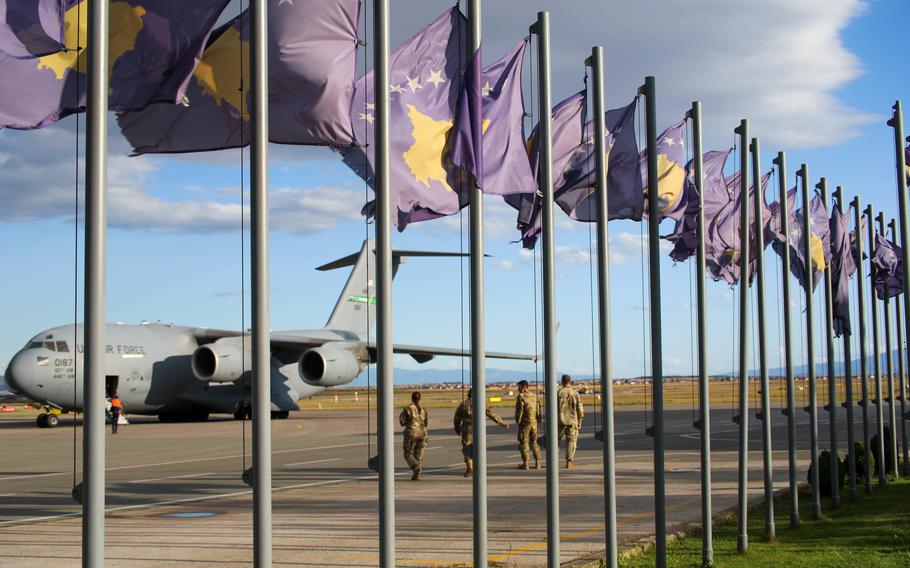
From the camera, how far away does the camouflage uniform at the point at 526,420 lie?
19062 mm

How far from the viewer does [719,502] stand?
14.7m

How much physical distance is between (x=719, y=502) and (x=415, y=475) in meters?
5.63

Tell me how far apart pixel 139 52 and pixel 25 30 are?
802mm

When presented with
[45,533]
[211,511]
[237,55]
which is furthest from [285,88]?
[211,511]

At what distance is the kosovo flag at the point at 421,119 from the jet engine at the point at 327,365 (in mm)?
30293

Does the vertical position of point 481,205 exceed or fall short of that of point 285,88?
it falls short

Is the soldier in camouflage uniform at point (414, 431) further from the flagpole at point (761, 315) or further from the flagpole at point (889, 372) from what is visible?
the flagpole at point (889, 372)

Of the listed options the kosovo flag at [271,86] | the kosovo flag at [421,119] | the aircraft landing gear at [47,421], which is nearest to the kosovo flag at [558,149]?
the kosovo flag at [421,119]

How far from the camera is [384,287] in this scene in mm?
7773

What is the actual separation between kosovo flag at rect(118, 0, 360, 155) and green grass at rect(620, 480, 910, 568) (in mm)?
5360

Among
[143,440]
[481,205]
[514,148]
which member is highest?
[514,148]

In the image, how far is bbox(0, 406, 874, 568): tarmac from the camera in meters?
10.7

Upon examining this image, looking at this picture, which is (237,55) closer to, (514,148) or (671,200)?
(514,148)

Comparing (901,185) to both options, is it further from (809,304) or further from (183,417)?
(183,417)
